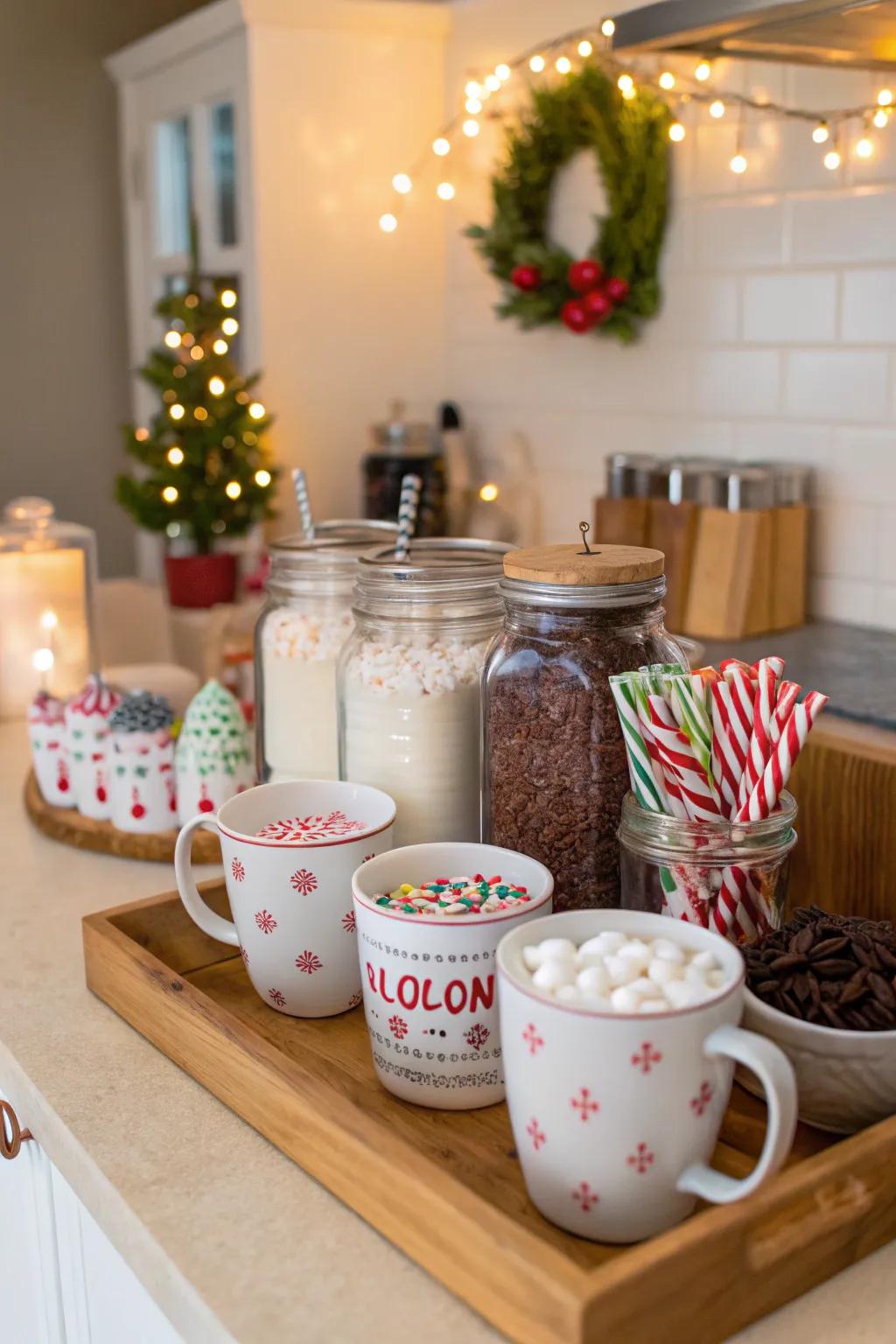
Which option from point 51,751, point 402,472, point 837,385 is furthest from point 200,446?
point 51,751

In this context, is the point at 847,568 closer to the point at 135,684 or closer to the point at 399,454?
the point at 399,454

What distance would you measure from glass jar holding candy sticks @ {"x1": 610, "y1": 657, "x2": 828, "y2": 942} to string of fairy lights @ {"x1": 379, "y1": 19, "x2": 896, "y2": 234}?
2.84ft

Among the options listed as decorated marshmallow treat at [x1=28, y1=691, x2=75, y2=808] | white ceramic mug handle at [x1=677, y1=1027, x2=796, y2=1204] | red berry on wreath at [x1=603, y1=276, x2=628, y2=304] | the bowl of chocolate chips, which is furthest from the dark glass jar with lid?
white ceramic mug handle at [x1=677, y1=1027, x2=796, y2=1204]

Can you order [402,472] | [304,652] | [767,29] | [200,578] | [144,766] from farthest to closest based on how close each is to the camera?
[200,578] < [402,472] < [767,29] < [144,766] < [304,652]

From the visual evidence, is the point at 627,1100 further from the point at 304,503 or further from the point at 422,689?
the point at 304,503

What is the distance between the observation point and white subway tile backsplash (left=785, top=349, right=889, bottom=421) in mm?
1722

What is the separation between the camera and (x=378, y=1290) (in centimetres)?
56

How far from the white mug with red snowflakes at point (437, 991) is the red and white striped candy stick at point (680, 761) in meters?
0.08

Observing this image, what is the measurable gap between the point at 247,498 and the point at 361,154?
65 cm

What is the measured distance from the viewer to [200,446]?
2248mm

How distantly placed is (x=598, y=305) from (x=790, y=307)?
1.00 ft

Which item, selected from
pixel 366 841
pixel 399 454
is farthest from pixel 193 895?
pixel 399 454

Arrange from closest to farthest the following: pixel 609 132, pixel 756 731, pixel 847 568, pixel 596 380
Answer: pixel 756 731, pixel 847 568, pixel 609 132, pixel 596 380

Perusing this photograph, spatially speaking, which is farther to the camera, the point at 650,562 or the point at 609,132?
the point at 609,132
